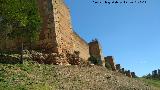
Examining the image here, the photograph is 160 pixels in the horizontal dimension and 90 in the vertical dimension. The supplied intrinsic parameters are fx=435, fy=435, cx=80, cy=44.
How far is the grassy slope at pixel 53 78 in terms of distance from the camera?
23.0 m

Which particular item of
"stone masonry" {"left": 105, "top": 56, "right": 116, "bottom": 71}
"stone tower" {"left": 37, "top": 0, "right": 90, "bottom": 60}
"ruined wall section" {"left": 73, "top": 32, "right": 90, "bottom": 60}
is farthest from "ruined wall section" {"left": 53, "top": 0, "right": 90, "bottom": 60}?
"stone masonry" {"left": 105, "top": 56, "right": 116, "bottom": 71}

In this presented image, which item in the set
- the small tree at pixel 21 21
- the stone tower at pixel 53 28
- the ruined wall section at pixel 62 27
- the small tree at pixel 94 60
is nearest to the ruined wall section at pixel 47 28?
the stone tower at pixel 53 28

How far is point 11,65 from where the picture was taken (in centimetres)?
2683

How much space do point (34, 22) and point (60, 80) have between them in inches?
243

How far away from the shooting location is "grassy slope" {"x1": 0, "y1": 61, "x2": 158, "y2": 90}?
23.0 metres

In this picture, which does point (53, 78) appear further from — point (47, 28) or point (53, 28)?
point (47, 28)

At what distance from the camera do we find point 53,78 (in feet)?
83.7

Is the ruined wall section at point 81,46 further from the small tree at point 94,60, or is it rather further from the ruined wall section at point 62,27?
the ruined wall section at point 62,27

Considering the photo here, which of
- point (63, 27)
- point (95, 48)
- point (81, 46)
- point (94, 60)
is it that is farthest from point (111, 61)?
point (63, 27)

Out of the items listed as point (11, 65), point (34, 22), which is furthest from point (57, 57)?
point (11, 65)

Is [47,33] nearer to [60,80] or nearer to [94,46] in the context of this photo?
[60,80]

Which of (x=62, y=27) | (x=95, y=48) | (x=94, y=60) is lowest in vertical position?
(x=94, y=60)

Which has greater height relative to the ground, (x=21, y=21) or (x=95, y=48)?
(x=95, y=48)

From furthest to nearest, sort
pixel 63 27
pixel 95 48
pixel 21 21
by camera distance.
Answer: pixel 95 48 < pixel 63 27 < pixel 21 21
